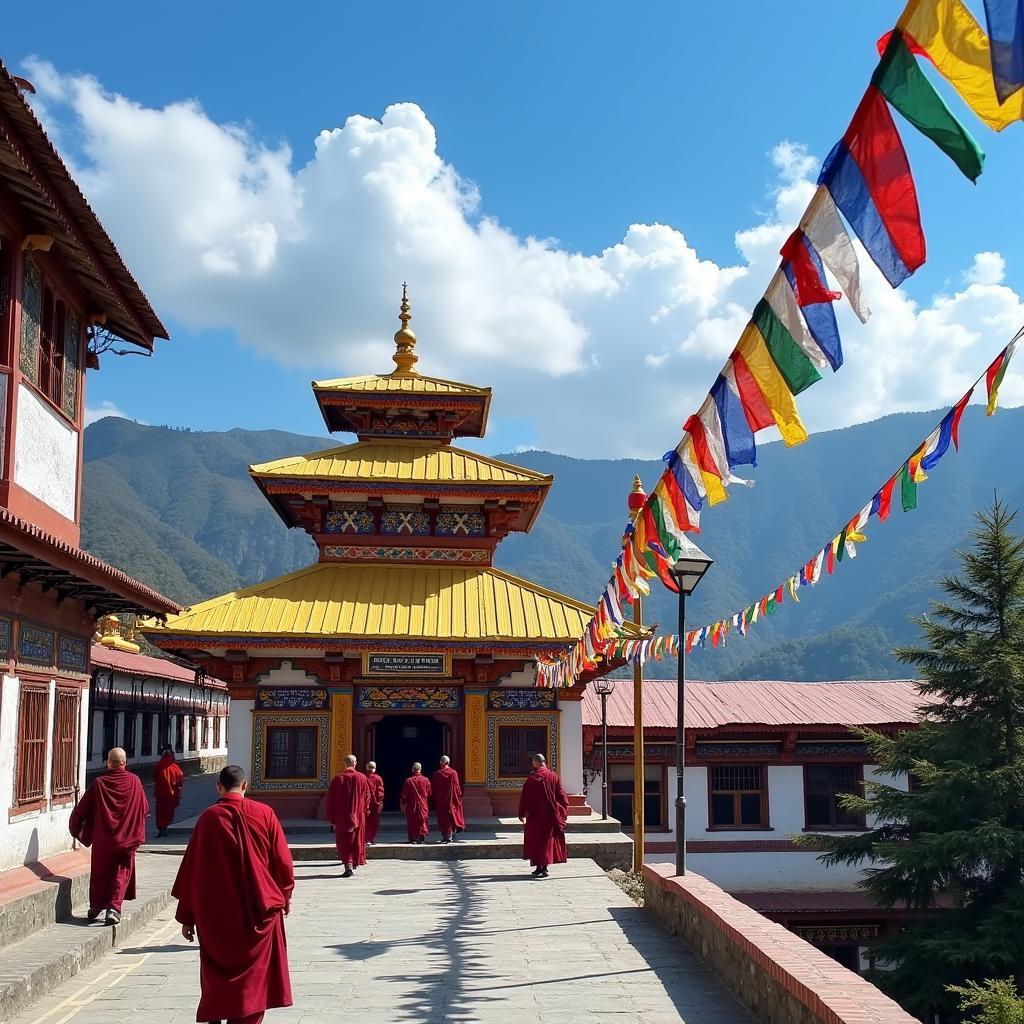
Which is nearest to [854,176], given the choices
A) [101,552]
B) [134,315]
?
[134,315]

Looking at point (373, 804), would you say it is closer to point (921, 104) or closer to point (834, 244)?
point (834, 244)

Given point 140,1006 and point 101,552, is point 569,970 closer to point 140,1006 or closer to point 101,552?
point 140,1006

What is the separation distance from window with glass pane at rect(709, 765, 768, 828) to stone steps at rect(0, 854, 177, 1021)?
13.8 metres

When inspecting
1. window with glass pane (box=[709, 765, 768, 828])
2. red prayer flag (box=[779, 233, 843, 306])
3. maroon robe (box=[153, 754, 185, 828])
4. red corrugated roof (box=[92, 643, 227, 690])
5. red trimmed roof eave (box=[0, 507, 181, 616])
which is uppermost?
red prayer flag (box=[779, 233, 843, 306])

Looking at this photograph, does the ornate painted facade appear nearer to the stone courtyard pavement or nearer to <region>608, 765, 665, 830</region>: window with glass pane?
<region>608, 765, 665, 830</region>: window with glass pane

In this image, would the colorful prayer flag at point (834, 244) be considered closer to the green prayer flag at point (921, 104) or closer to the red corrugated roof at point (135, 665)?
the green prayer flag at point (921, 104)

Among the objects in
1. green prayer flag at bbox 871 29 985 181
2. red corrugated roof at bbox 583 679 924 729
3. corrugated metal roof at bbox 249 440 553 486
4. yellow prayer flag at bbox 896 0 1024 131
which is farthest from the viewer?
red corrugated roof at bbox 583 679 924 729

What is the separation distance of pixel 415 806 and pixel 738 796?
9.28 metres

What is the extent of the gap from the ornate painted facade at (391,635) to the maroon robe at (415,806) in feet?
6.55

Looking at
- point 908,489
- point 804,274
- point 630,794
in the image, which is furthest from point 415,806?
point 804,274

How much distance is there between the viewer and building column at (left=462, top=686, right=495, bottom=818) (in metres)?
18.2

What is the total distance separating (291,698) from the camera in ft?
60.5

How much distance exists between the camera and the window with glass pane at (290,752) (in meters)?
18.2

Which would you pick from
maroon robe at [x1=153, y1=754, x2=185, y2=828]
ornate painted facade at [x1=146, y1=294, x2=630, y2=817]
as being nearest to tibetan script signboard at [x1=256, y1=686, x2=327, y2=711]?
ornate painted facade at [x1=146, y1=294, x2=630, y2=817]
